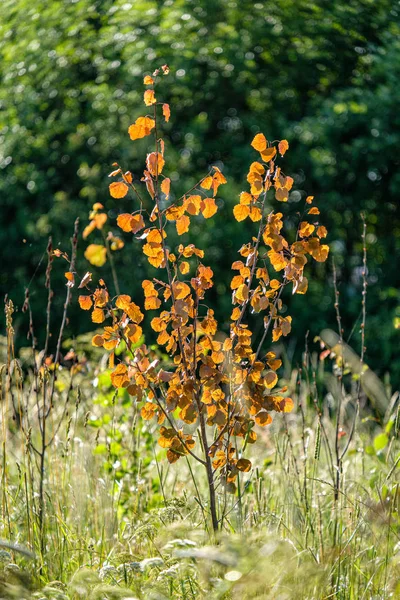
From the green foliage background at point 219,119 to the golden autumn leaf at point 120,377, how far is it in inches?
154

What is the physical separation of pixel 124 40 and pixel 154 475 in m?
4.20

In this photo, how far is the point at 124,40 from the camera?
22.3 feet

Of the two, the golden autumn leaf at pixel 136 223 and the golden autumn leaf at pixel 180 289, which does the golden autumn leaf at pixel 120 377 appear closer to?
the golden autumn leaf at pixel 180 289

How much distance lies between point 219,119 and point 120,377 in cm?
489

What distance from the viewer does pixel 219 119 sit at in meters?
6.96

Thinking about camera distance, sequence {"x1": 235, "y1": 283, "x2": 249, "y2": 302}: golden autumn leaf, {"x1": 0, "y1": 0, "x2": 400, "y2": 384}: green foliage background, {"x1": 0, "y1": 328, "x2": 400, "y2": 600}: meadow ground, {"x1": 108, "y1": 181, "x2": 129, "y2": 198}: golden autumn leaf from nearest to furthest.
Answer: {"x1": 0, "y1": 328, "x2": 400, "y2": 600}: meadow ground < {"x1": 108, "y1": 181, "x2": 129, "y2": 198}: golden autumn leaf < {"x1": 235, "y1": 283, "x2": 249, "y2": 302}: golden autumn leaf < {"x1": 0, "y1": 0, "x2": 400, "y2": 384}: green foliage background

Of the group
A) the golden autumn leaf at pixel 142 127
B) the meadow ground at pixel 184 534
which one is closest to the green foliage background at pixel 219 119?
the meadow ground at pixel 184 534

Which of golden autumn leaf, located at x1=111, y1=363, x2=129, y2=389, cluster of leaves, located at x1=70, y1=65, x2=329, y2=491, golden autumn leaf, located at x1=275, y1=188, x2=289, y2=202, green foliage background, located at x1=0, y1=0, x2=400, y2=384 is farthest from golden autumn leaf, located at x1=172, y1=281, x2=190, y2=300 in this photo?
green foliage background, located at x1=0, y1=0, x2=400, y2=384

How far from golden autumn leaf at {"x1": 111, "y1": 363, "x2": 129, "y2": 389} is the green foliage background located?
3920 mm

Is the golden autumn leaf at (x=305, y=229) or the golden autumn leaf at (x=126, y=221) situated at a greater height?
the golden autumn leaf at (x=126, y=221)

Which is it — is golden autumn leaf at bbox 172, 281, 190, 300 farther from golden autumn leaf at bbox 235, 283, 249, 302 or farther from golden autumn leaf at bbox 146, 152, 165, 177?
golden autumn leaf at bbox 146, 152, 165, 177

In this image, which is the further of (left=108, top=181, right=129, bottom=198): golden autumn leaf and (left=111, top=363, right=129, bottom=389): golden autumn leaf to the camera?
(left=111, top=363, right=129, bottom=389): golden autumn leaf

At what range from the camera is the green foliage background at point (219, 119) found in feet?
21.2

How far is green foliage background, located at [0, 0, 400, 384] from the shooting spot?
645 cm
